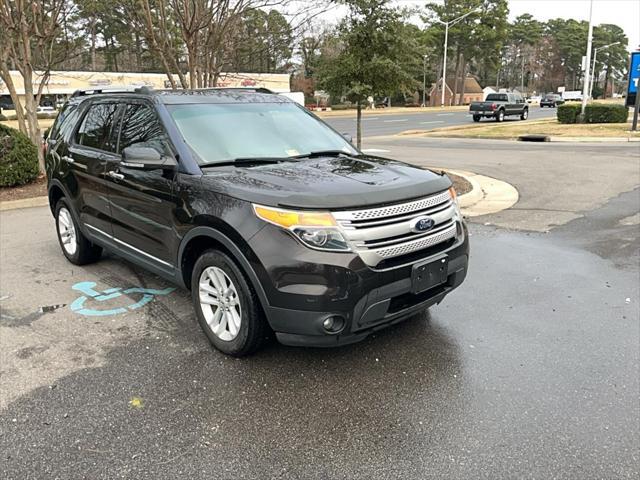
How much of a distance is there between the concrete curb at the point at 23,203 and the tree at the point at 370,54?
5.65 m

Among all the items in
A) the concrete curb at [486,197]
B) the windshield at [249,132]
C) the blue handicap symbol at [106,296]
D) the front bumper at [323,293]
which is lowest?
the blue handicap symbol at [106,296]

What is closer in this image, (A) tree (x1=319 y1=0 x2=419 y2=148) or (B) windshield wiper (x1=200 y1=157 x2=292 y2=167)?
(B) windshield wiper (x1=200 y1=157 x2=292 y2=167)

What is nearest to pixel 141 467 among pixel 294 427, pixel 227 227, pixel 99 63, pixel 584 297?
pixel 294 427

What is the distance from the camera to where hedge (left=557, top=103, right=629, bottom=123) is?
1006 inches

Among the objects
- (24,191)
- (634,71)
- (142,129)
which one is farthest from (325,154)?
(634,71)

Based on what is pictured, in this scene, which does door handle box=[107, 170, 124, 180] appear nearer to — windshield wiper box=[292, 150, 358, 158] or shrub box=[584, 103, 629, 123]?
windshield wiper box=[292, 150, 358, 158]

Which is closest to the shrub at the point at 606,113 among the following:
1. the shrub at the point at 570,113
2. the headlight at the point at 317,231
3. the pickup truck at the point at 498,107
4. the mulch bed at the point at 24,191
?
the shrub at the point at 570,113

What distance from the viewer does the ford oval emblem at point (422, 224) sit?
11.1ft

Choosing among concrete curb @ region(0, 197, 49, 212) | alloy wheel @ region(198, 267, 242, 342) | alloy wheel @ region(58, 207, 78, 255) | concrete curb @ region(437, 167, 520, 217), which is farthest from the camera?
concrete curb @ region(0, 197, 49, 212)

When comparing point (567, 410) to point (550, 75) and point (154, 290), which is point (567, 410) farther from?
point (550, 75)

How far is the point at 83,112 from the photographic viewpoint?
5.52 meters

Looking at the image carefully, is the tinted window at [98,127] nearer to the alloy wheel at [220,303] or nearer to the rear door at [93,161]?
the rear door at [93,161]

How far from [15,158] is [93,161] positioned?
6.30m

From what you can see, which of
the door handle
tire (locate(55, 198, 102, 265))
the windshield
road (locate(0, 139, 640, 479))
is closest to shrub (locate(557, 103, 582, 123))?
road (locate(0, 139, 640, 479))
